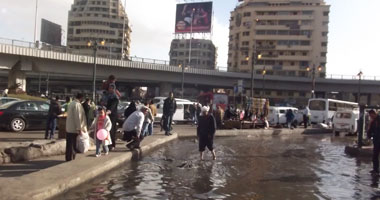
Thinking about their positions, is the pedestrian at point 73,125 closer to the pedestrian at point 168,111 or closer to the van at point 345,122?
the pedestrian at point 168,111

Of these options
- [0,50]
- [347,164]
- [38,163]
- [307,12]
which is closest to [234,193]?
[38,163]

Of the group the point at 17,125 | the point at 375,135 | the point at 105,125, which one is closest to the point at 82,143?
the point at 105,125

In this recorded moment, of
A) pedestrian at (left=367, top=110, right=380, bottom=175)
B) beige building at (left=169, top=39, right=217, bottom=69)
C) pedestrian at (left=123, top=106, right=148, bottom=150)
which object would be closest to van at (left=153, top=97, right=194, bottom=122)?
pedestrian at (left=123, top=106, right=148, bottom=150)

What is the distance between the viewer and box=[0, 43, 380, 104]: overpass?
4622 centimetres

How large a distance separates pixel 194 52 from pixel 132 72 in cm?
6963

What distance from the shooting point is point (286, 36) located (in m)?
105

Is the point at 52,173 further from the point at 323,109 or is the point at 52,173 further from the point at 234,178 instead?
the point at 323,109

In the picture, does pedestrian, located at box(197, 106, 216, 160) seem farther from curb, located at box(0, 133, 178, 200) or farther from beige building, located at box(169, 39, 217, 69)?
beige building, located at box(169, 39, 217, 69)

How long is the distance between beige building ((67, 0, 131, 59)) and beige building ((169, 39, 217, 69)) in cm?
1648

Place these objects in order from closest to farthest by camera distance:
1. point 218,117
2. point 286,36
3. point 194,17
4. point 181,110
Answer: point 218,117
point 181,110
point 194,17
point 286,36

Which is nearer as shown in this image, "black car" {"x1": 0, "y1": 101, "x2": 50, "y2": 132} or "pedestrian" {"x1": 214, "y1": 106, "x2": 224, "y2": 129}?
"black car" {"x1": 0, "y1": 101, "x2": 50, "y2": 132}

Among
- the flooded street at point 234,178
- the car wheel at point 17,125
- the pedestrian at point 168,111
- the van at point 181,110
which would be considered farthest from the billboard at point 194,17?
the flooded street at point 234,178

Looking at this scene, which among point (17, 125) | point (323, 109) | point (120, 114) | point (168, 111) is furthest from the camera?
point (323, 109)

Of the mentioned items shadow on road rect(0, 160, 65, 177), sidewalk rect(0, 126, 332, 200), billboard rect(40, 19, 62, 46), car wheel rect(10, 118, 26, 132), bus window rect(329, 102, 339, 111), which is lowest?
shadow on road rect(0, 160, 65, 177)
